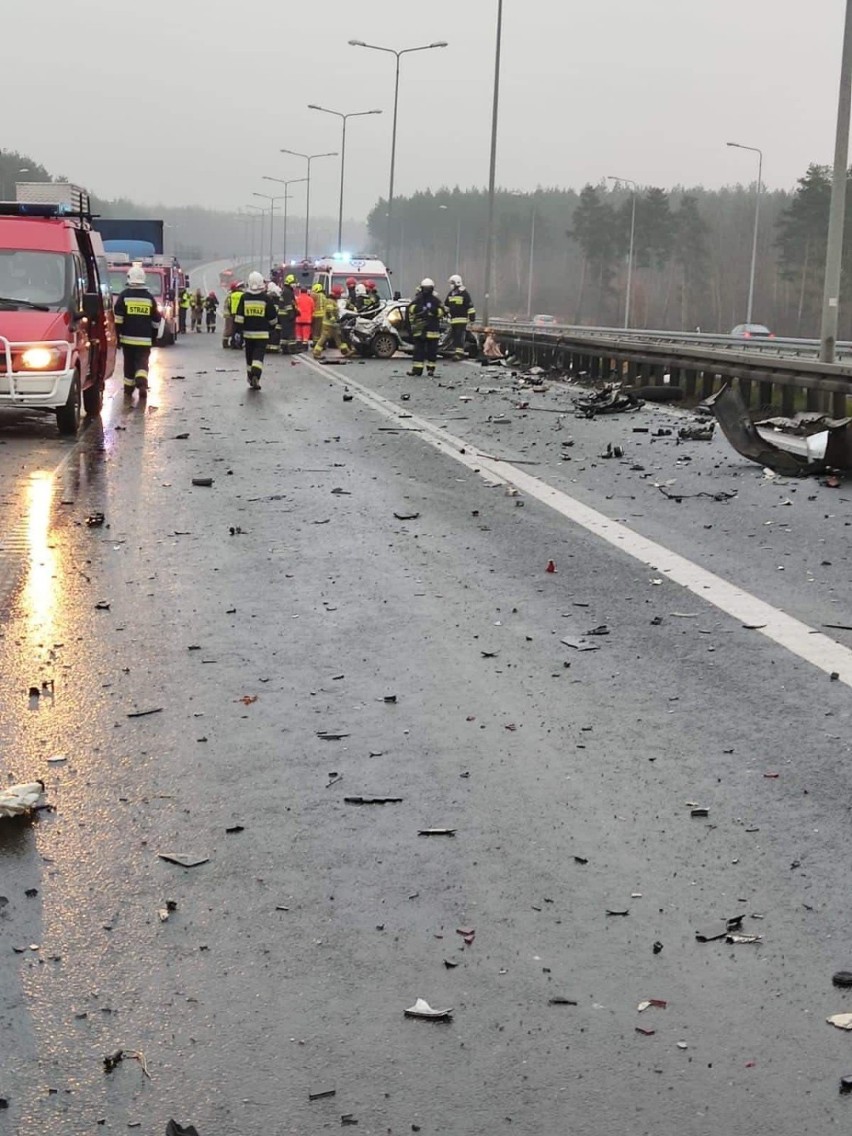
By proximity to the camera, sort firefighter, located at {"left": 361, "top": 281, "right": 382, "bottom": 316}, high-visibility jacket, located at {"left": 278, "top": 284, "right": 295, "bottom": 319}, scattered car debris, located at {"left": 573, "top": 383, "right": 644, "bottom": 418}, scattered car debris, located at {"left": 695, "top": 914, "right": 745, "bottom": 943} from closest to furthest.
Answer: scattered car debris, located at {"left": 695, "top": 914, "right": 745, "bottom": 943} → scattered car debris, located at {"left": 573, "top": 383, "right": 644, "bottom": 418} → firefighter, located at {"left": 361, "top": 281, "right": 382, "bottom": 316} → high-visibility jacket, located at {"left": 278, "top": 284, "right": 295, "bottom": 319}

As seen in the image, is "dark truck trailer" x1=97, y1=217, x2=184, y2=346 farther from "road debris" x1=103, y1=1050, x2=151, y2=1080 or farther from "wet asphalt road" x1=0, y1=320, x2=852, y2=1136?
"road debris" x1=103, y1=1050, x2=151, y2=1080

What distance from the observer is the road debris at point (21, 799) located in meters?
4.89

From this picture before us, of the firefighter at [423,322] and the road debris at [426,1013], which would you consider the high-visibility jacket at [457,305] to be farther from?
the road debris at [426,1013]

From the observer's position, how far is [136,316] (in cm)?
2158

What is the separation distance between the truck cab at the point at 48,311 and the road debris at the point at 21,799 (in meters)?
11.8

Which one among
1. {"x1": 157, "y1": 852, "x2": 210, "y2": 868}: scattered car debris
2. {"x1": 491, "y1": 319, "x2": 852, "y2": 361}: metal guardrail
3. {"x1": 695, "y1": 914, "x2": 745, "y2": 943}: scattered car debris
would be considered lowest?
{"x1": 157, "y1": 852, "x2": 210, "y2": 868}: scattered car debris

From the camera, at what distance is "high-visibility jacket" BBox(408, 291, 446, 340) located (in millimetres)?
29719

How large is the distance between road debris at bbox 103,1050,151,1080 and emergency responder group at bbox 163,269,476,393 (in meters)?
18.9

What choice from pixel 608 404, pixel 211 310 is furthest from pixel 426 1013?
pixel 211 310

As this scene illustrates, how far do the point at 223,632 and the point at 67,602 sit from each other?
1075mm

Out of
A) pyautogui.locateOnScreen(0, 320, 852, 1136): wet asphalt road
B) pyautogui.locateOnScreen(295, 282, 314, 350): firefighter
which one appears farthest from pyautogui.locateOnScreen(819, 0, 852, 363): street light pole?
pyautogui.locateOnScreen(295, 282, 314, 350): firefighter

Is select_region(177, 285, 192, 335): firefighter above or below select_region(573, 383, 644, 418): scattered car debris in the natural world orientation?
above

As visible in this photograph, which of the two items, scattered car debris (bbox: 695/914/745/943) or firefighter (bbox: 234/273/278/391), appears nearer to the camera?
scattered car debris (bbox: 695/914/745/943)

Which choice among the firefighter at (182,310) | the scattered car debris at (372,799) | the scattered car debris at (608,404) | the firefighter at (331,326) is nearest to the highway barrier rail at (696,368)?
the scattered car debris at (608,404)
